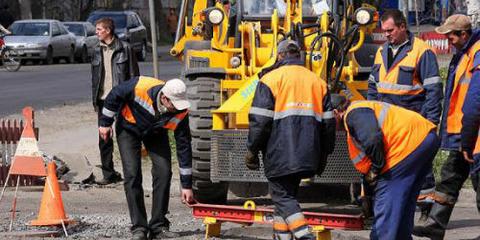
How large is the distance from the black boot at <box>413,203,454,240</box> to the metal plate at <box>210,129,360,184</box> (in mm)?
1153

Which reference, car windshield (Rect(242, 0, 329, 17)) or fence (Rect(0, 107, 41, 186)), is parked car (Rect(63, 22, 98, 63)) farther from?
car windshield (Rect(242, 0, 329, 17))

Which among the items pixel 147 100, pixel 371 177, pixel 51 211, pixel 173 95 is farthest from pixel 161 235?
pixel 371 177

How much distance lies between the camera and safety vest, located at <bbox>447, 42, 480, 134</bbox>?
9812 mm

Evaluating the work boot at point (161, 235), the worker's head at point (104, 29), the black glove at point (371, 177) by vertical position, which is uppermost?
the worker's head at point (104, 29)

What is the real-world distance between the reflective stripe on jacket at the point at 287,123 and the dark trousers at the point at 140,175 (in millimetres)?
1831

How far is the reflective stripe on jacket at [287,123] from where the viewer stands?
8.85 metres

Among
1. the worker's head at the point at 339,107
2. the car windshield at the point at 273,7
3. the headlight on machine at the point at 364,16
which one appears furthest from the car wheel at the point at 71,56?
the worker's head at the point at 339,107

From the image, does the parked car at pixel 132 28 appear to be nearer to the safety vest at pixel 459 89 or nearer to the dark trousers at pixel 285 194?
the safety vest at pixel 459 89

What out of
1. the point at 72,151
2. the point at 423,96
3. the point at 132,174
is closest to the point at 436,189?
the point at 423,96

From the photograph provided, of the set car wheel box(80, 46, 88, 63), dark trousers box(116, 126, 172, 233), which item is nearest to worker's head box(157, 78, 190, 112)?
dark trousers box(116, 126, 172, 233)

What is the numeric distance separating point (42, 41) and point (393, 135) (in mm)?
31536

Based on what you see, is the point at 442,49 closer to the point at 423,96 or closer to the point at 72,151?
the point at 72,151

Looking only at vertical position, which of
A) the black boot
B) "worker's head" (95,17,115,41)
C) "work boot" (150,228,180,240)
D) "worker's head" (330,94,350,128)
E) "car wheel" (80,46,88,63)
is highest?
"worker's head" (95,17,115,41)

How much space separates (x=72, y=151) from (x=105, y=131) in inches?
239
